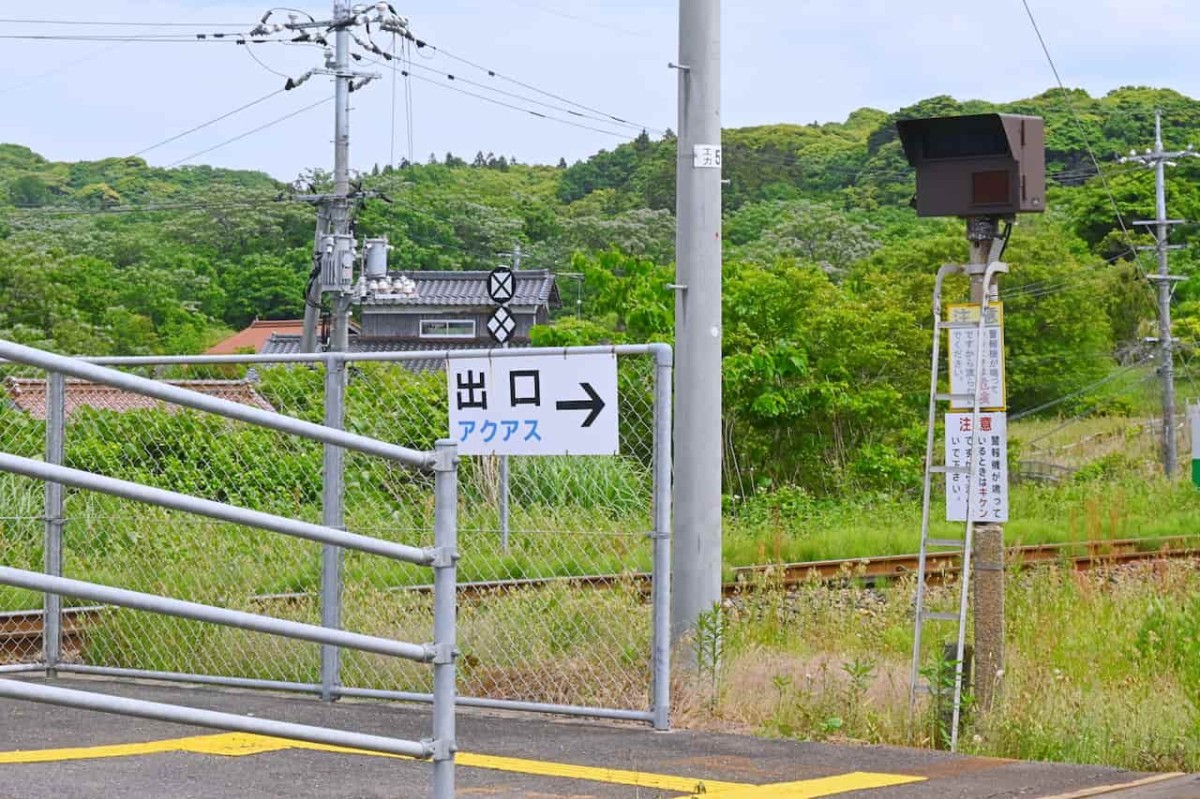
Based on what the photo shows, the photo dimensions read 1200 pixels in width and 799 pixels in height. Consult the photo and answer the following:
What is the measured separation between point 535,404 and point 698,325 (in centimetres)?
101

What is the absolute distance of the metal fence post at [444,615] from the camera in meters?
3.76

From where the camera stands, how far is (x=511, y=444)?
755 centimetres

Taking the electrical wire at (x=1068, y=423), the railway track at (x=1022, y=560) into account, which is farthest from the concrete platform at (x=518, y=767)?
the electrical wire at (x=1068, y=423)

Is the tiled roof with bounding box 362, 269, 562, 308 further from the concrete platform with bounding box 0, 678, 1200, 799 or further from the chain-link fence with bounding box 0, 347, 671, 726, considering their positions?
the concrete platform with bounding box 0, 678, 1200, 799

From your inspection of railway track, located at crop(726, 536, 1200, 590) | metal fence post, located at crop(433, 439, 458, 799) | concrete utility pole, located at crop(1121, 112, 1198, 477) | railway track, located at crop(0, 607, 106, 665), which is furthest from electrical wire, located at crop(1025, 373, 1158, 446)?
metal fence post, located at crop(433, 439, 458, 799)

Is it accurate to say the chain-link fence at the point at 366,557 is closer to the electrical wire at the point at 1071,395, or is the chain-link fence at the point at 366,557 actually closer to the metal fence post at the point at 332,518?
the metal fence post at the point at 332,518

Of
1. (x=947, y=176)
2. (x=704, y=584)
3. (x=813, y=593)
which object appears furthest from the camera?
(x=813, y=593)

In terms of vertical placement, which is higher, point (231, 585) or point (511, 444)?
point (511, 444)

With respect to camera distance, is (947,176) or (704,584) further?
(704,584)

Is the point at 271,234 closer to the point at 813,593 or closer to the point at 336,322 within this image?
the point at 336,322

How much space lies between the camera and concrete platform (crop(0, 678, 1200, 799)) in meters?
5.84

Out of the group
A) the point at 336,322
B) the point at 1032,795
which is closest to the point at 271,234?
the point at 336,322

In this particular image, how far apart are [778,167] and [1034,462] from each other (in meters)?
32.6

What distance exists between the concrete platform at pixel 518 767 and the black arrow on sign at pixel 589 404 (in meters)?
1.45
